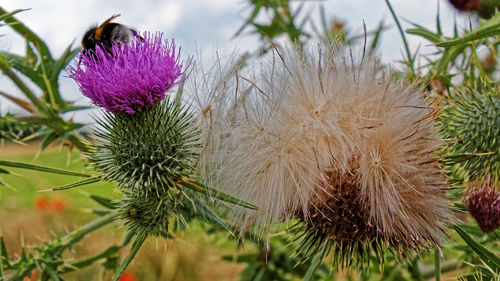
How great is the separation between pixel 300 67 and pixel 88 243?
5139mm

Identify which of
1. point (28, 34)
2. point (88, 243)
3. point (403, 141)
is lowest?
point (88, 243)

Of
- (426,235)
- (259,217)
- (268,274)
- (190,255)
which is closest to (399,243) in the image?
(426,235)

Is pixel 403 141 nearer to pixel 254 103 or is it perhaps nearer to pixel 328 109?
pixel 328 109

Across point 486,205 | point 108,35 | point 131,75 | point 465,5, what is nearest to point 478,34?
point 486,205

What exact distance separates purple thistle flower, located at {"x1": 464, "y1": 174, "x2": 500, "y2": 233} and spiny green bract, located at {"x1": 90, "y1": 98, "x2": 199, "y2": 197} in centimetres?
118

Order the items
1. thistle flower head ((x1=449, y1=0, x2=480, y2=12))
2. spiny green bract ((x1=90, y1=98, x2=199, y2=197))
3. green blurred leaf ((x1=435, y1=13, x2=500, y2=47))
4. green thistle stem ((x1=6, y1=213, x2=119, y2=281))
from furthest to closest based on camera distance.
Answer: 1. thistle flower head ((x1=449, y1=0, x2=480, y2=12))
2. green thistle stem ((x1=6, y1=213, x2=119, y2=281))
3. spiny green bract ((x1=90, y1=98, x2=199, y2=197))
4. green blurred leaf ((x1=435, y1=13, x2=500, y2=47))

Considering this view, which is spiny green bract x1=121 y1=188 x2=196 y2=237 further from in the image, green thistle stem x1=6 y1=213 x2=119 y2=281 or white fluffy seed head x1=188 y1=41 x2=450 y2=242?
green thistle stem x1=6 y1=213 x2=119 y2=281

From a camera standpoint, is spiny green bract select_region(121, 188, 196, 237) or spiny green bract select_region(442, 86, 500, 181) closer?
spiny green bract select_region(121, 188, 196, 237)

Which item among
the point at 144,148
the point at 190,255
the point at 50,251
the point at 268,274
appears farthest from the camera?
the point at 190,255

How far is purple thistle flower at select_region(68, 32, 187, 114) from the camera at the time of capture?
1.65 m

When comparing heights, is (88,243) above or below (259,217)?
below

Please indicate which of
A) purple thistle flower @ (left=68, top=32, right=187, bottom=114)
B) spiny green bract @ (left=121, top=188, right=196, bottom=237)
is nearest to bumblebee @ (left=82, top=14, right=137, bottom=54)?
purple thistle flower @ (left=68, top=32, right=187, bottom=114)

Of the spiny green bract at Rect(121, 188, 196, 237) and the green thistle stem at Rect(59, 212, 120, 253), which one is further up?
the spiny green bract at Rect(121, 188, 196, 237)

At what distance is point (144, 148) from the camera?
179cm
